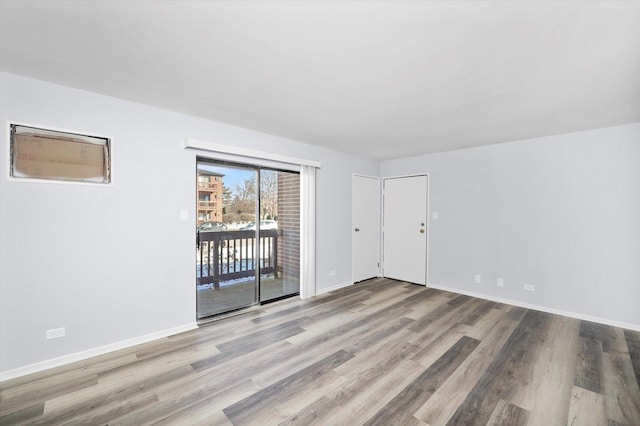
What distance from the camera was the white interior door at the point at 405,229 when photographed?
16.5 ft

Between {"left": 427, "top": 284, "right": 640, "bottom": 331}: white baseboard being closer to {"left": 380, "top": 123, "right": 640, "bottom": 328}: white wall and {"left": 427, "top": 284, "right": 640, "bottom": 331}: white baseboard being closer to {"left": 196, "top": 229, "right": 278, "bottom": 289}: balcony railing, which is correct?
{"left": 380, "top": 123, "right": 640, "bottom": 328}: white wall

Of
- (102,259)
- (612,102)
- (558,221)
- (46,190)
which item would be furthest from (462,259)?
(46,190)

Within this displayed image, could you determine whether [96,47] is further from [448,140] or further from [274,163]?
[448,140]

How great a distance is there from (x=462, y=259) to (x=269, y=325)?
3351 millimetres

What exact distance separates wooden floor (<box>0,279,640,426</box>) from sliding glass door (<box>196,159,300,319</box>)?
676mm

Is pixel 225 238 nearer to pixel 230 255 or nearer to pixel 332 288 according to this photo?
pixel 230 255

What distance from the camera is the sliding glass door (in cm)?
345

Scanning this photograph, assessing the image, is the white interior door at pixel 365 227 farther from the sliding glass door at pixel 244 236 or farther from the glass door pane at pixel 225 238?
the glass door pane at pixel 225 238

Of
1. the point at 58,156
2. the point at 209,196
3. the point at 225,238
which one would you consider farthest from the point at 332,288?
the point at 58,156

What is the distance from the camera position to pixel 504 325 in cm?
326

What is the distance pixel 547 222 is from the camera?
3.76 meters

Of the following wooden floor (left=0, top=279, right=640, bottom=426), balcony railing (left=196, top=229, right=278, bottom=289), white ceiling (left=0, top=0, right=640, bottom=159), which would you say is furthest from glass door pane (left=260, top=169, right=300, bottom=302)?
white ceiling (left=0, top=0, right=640, bottom=159)

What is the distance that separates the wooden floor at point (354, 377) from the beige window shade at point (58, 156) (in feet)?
5.58

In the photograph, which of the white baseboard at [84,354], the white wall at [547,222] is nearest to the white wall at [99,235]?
the white baseboard at [84,354]
